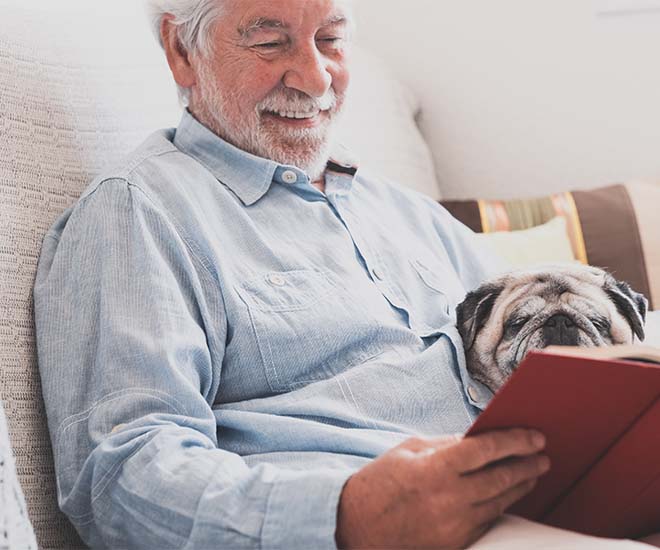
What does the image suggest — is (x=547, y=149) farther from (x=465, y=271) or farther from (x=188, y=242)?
(x=188, y=242)

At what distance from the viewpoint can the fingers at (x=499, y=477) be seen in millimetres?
919

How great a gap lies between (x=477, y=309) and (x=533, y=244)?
1.89 feet

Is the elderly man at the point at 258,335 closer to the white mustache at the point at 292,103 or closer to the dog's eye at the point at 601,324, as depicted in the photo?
the white mustache at the point at 292,103

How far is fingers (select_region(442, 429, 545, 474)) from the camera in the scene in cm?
90

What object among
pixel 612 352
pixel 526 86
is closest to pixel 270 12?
pixel 612 352

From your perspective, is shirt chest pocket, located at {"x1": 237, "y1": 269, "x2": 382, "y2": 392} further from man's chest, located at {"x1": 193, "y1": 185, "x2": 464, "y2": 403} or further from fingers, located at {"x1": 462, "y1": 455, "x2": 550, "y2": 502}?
fingers, located at {"x1": 462, "y1": 455, "x2": 550, "y2": 502}

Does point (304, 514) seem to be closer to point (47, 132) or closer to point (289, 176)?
point (289, 176)

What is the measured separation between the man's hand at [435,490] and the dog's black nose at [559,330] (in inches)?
12.6

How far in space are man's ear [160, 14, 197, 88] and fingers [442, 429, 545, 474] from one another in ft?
→ 2.48

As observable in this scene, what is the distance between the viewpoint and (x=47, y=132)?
1.37 m

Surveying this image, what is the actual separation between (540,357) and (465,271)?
0.80 metres

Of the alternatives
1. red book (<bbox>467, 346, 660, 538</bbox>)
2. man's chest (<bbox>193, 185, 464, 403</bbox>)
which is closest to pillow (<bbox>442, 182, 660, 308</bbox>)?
man's chest (<bbox>193, 185, 464, 403</bbox>)

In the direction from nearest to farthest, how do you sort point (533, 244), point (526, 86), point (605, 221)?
point (533, 244) → point (605, 221) → point (526, 86)

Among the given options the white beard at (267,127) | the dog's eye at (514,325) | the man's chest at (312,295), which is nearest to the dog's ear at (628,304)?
the dog's eye at (514,325)
